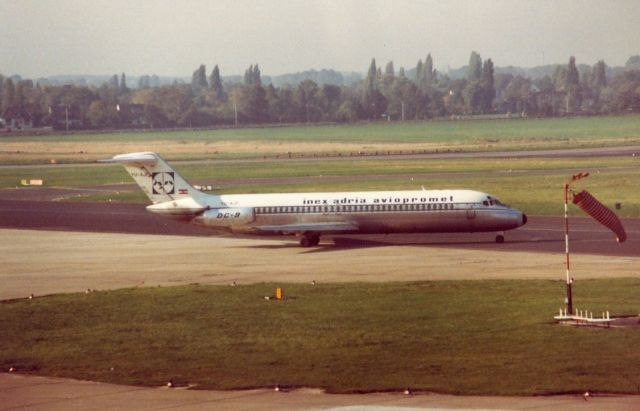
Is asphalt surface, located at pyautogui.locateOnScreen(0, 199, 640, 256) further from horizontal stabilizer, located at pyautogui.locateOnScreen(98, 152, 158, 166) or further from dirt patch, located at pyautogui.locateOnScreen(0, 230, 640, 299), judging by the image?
horizontal stabilizer, located at pyautogui.locateOnScreen(98, 152, 158, 166)

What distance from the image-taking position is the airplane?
71.3 metres

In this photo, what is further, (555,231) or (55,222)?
(55,222)

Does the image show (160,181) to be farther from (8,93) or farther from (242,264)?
(8,93)

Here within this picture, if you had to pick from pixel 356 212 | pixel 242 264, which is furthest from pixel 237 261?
pixel 356 212

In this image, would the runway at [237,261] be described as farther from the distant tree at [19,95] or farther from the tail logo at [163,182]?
the distant tree at [19,95]

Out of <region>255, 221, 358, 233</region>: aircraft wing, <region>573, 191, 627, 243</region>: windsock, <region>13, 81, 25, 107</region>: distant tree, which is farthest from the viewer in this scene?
<region>13, 81, 25, 107</region>: distant tree

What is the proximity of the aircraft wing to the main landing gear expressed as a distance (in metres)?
0.54

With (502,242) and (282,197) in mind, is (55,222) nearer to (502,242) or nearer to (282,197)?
(282,197)

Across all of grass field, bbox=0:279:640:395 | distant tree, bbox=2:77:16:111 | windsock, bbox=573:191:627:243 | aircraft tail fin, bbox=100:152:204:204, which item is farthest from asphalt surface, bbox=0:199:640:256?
distant tree, bbox=2:77:16:111

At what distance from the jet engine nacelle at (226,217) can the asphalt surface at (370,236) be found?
4854mm

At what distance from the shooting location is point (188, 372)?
35219mm

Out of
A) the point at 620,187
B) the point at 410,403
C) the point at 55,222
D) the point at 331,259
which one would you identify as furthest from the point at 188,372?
the point at 620,187

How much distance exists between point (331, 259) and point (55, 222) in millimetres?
35158

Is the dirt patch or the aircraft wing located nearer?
the dirt patch
